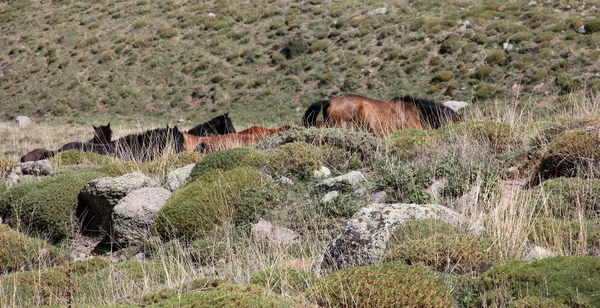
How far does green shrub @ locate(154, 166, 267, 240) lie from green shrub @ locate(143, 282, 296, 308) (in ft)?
12.6

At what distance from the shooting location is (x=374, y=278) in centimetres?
483

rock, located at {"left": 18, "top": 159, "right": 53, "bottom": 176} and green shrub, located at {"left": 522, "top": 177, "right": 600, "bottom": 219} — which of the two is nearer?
green shrub, located at {"left": 522, "top": 177, "right": 600, "bottom": 219}

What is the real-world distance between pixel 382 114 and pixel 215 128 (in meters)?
5.30

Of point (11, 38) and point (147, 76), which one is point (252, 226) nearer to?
point (147, 76)

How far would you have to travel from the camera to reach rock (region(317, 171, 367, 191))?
950cm

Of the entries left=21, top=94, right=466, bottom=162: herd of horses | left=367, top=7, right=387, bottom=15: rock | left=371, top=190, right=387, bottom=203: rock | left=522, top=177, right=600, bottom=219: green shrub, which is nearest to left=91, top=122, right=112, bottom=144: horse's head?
left=21, top=94, right=466, bottom=162: herd of horses

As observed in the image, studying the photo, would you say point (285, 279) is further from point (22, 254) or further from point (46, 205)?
point (46, 205)

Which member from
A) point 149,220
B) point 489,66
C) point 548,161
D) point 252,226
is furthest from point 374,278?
point 489,66

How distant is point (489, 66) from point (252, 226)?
26.5 meters

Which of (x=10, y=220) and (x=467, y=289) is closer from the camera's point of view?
(x=467, y=289)

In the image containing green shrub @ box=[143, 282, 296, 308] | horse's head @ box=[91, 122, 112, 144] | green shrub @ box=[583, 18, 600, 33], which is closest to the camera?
green shrub @ box=[143, 282, 296, 308]

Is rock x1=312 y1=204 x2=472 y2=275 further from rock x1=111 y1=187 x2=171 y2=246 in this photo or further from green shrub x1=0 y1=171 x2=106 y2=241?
green shrub x1=0 y1=171 x2=106 y2=241

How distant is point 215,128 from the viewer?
1781cm

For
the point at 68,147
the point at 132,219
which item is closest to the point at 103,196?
the point at 132,219
